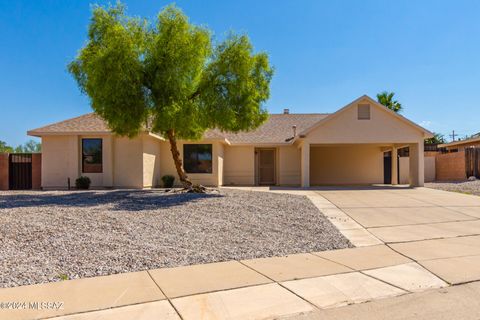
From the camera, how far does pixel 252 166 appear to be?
23781 mm

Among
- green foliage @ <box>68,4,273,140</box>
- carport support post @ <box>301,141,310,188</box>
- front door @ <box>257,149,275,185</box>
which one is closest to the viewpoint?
green foliage @ <box>68,4,273,140</box>

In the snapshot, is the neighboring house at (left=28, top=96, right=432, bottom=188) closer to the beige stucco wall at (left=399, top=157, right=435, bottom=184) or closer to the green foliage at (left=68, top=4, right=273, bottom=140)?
the beige stucco wall at (left=399, top=157, right=435, bottom=184)

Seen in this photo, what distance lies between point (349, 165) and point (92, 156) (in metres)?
15.9

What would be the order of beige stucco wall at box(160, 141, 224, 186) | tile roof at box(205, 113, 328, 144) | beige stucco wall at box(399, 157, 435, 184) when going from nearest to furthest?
beige stucco wall at box(160, 141, 224, 186)
tile roof at box(205, 113, 328, 144)
beige stucco wall at box(399, 157, 435, 184)

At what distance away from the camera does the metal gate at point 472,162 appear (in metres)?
24.4

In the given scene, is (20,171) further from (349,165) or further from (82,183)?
(349,165)

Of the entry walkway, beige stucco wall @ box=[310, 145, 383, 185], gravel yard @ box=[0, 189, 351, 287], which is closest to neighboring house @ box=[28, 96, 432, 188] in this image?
beige stucco wall @ box=[310, 145, 383, 185]

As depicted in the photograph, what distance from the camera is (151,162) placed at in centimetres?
2020

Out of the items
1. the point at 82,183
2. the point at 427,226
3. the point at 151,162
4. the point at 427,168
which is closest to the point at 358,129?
the point at 427,168

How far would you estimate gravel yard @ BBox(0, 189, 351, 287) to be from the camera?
19.8ft

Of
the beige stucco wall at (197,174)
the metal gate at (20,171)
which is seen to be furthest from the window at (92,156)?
the beige stucco wall at (197,174)

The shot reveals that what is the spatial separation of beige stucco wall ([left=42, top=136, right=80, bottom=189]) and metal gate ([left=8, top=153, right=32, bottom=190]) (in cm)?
145

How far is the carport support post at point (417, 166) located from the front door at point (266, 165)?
26.4ft

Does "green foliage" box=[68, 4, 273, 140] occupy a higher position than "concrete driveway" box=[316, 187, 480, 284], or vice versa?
"green foliage" box=[68, 4, 273, 140]
